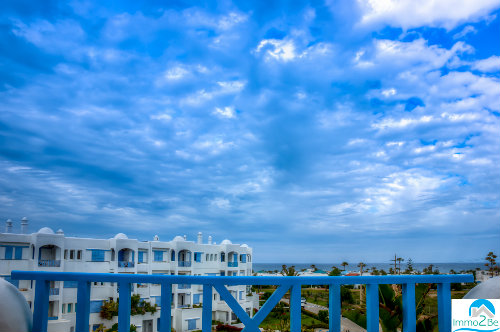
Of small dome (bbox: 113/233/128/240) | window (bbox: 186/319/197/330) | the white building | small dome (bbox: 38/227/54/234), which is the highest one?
small dome (bbox: 38/227/54/234)

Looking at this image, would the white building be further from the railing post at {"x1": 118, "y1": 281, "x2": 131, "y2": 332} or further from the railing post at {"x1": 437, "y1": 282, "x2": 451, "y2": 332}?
the railing post at {"x1": 437, "y1": 282, "x2": 451, "y2": 332}

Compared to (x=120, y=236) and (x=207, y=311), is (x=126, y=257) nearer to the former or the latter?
(x=120, y=236)

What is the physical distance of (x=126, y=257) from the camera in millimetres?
35906

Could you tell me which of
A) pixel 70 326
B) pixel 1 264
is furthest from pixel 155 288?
pixel 1 264

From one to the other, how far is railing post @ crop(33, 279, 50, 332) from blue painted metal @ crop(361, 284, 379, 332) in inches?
128

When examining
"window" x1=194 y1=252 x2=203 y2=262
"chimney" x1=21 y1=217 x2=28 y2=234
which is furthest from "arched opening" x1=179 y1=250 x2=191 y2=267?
"chimney" x1=21 y1=217 x2=28 y2=234

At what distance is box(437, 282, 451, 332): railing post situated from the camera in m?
4.49

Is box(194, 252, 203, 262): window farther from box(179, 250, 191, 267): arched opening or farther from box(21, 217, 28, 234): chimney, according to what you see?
box(21, 217, 28, 234): chimney

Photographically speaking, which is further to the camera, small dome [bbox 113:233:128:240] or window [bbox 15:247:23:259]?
small dome [bbox 113:233:128:240]

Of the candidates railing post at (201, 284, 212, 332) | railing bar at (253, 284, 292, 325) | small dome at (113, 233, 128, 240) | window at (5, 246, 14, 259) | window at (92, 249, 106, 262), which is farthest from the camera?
small dome at (113, 233, 128, 240)

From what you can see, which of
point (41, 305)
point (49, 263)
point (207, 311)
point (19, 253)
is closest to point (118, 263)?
point (49, 263)

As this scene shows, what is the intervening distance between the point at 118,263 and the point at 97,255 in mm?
1911

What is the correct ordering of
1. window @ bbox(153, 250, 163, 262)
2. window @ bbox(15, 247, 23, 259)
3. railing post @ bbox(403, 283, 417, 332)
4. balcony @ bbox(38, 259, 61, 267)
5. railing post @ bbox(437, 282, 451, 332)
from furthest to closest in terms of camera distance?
window @ bbox(153, 250, 163, 262)
balcony @ bbox(38, 259, 61, 267)
window @ bbox(15, 247, 23, 259)
railing post @ bbox(437, 282, 451, 332)
railing post @ bbox(403, 283, 417, 332)

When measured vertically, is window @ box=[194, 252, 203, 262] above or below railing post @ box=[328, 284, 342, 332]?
below
